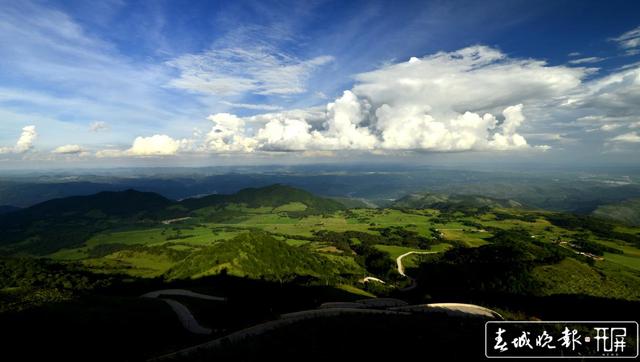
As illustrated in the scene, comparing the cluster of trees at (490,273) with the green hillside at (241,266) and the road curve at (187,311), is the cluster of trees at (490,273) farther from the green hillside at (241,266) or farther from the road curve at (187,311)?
the road curve at (187,311)

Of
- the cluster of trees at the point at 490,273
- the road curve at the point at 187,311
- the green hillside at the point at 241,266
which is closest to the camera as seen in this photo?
the road curve at the point at 187,311

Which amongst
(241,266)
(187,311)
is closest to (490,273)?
(241,266)

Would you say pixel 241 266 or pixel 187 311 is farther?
pixel 241 266

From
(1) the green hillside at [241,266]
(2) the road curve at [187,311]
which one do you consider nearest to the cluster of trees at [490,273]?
(1) the green hillside at [241,266]

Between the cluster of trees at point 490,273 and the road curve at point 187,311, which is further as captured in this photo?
the cluster of trees at point 490,273

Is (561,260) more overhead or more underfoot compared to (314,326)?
more underfoot

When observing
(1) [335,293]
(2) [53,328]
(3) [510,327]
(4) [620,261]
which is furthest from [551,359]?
(4) [620,261]

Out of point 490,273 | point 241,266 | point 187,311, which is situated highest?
point 187,311

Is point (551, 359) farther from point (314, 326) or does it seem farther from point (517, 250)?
point (517, 250)

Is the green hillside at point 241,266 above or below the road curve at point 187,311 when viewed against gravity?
below

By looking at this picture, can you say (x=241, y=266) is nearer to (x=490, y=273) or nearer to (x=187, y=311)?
(x=187, y=311)

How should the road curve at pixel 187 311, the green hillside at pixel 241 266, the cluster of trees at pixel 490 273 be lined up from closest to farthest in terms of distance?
the road curve at pixel 187 311, the cluster of trees at pixel 490 273, the green hillside at pixel 241 266
